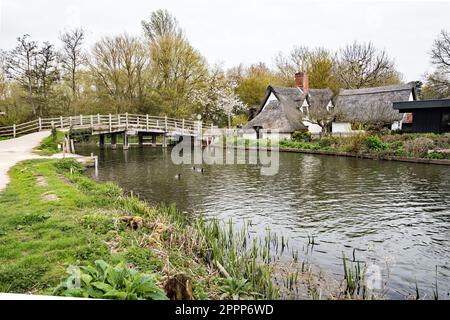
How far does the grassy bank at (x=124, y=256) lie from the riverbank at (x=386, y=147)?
1610cm

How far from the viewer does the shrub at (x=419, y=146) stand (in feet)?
65.8

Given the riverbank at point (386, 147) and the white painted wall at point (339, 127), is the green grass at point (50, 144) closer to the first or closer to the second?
the riverbank at point (386, 147)

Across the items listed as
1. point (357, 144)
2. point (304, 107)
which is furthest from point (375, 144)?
point (304, 107)

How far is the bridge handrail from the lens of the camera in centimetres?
2548

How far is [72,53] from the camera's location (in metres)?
33.7

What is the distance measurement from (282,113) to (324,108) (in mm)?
4475

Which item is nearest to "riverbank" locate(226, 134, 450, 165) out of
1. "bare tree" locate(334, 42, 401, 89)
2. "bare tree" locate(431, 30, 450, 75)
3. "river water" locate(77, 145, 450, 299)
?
"river water" locate(77, 145, 450, 299)

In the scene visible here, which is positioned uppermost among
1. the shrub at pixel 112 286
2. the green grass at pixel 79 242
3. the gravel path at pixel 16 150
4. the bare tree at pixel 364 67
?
the bare tree at pixel 364 67

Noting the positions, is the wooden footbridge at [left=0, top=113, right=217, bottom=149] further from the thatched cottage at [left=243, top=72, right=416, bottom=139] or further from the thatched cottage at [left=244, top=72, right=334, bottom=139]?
the thatched cottage at [left=243, top=72, right=416, bottom=139]

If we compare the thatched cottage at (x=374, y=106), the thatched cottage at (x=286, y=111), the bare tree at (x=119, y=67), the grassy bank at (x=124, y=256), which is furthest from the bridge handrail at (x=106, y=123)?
the grassy bank at (x=124, y=256)

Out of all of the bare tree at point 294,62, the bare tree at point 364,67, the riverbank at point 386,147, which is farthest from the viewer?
the bare tree at point 294,62

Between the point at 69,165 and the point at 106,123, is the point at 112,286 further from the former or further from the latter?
the point at 106,123

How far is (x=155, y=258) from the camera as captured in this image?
17.0 feet

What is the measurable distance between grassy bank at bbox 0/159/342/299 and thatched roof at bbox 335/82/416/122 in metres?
27.4
